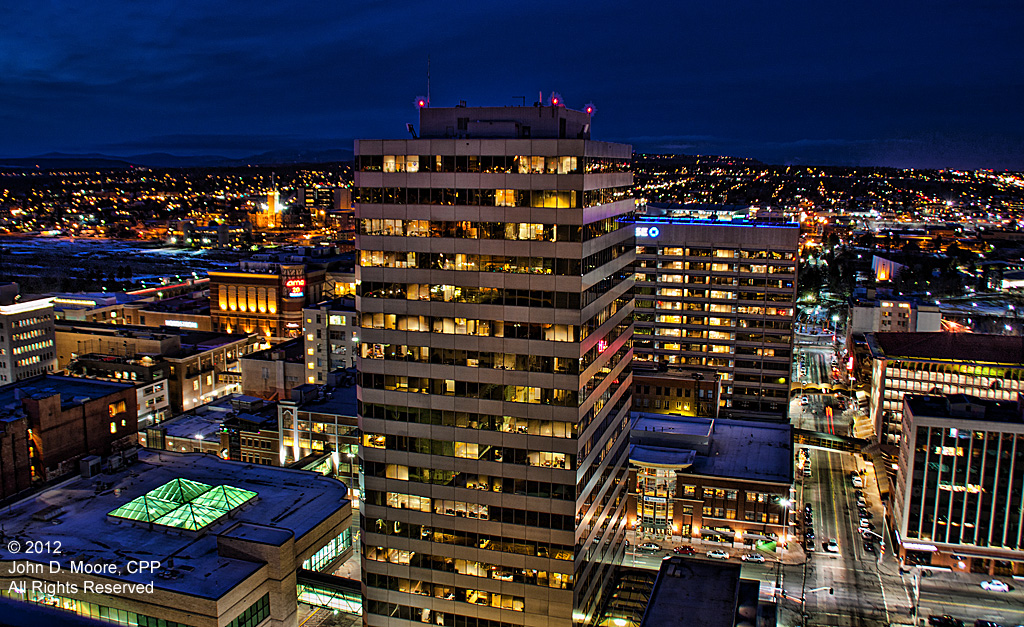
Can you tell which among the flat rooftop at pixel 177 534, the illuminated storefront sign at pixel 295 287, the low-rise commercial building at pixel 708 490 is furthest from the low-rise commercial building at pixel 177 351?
the low-rise commercial building at pixel 708 490

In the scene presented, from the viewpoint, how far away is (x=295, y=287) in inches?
7470

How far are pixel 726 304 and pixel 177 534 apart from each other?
358 ft

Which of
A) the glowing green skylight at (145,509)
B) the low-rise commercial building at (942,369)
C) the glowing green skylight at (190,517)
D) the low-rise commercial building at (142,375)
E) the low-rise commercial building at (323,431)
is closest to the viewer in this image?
the glowing green skylight at (190,517)

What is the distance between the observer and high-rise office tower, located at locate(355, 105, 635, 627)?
56062mm

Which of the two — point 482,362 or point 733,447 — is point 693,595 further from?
point 733,447

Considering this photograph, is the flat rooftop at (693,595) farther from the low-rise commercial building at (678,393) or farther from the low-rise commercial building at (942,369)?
the low-rise commercial building at (942,369)

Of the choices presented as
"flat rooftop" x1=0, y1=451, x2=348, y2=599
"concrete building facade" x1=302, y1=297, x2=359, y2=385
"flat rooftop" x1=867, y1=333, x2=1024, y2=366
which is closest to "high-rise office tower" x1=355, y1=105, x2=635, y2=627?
"flat rooftop" x1=0, y1=451, x2=348, y2=599

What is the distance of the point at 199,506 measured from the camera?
71.2 meters

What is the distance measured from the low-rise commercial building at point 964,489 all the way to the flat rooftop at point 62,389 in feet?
359

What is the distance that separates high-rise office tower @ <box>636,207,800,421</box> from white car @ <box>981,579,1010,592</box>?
53.7m

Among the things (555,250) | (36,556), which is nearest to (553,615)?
(555,250)

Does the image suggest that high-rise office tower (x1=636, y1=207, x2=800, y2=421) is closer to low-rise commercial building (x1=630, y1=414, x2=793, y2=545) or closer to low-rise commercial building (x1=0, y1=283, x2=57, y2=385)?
low-rise commercial building (x1=630, y1=414, x2=793, y2=545)

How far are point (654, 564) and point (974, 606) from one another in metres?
36.7

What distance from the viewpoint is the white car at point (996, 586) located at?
91000mm
